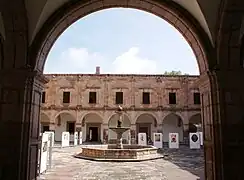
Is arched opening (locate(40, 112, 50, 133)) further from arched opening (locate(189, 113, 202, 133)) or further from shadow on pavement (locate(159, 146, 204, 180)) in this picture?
shadow on pavement (locate(159, 146, 204, 180))

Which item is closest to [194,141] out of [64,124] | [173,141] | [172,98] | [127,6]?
[173,141]

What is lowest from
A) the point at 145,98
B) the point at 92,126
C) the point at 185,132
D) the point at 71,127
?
the point at 185,132

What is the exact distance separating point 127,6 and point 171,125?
21.7m

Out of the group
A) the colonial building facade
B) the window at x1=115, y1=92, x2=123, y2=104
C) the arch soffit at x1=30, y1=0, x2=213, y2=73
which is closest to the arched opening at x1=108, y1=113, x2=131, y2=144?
the colonial building facade

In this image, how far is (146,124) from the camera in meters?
25.4

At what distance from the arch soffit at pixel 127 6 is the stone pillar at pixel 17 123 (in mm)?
429

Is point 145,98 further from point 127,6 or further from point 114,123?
point 127,6

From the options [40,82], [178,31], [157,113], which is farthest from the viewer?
[157,113]

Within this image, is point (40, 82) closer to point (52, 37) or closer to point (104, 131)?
point (52, 37)

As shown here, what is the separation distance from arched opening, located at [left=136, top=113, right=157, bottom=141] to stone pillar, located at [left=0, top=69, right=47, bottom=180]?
21073 mm

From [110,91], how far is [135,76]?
2.96 metres

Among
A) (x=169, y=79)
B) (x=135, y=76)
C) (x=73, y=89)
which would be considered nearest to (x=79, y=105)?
(x=73, y=89)

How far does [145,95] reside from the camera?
24.2 meters

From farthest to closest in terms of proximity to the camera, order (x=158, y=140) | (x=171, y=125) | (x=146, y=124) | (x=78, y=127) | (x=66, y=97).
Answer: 1. (x=171, y=125)
2. (x=146, y=124)
3. (x=66, y=97)
4. (x=78, y=127)
5. (x=158, y=140)
